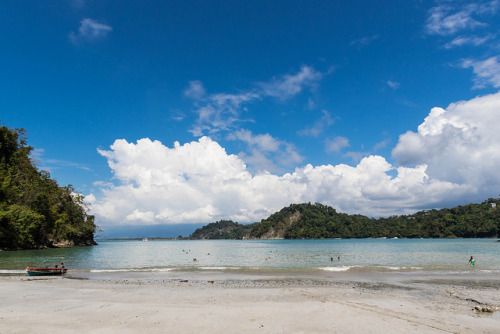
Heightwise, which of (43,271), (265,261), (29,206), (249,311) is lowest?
(265,261)

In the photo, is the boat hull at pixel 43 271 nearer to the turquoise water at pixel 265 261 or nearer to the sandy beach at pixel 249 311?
the turquoise water at pixel 265 261

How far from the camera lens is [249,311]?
14.5m

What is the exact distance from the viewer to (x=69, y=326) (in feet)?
36.8

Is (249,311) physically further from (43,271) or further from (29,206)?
(29,206)

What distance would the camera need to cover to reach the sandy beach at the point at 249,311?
11.6m

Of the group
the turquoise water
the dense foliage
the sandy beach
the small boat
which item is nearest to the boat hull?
the small boat

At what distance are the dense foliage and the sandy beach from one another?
2596 inches

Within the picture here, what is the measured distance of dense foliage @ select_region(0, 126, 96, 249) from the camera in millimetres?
73062

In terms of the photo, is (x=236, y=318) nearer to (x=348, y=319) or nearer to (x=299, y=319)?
(x=299, y=319)

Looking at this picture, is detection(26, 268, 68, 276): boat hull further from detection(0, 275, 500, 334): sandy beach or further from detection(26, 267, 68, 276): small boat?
detection(0, 275, 500, 334): sandy beach

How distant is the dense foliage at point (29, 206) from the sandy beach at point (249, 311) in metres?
65.9

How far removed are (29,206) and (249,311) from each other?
301 feet

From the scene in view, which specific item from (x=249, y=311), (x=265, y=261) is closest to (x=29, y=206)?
(x=265, y=261)

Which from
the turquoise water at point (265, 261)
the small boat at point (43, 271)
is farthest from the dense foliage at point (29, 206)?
the small boat at point (43, 271)
